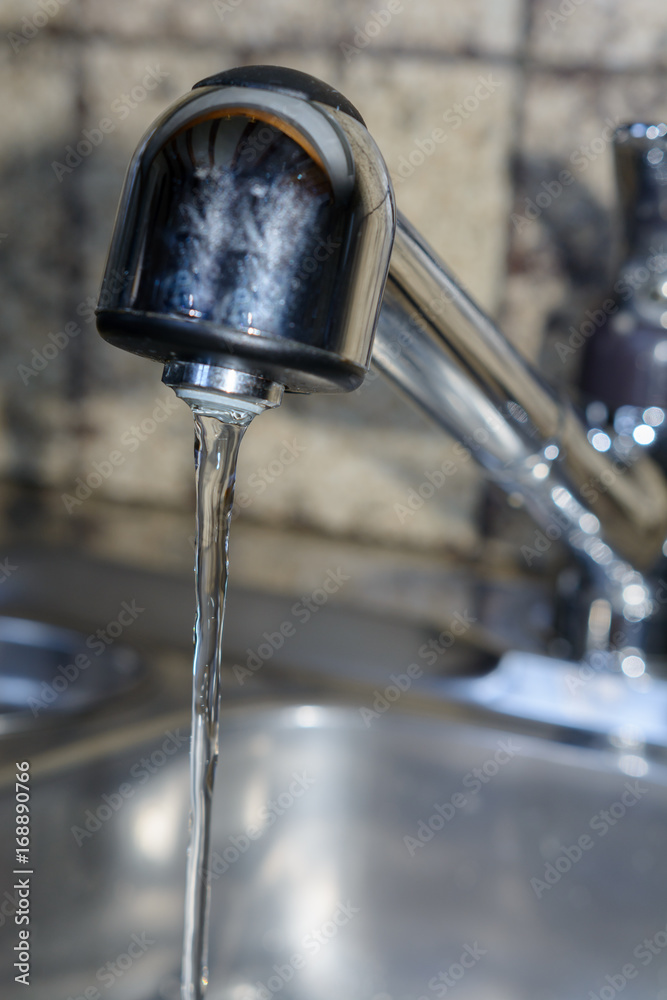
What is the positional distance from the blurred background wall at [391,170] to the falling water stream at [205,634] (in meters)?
0.42

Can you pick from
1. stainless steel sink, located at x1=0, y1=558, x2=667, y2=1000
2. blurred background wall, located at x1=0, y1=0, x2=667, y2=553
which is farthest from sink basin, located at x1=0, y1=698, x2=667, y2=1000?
blurred background wall, located at x1=0, y1=0, x2=667, y2=553

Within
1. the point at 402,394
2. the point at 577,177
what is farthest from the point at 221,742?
the point at 577,177

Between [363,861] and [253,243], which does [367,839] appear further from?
[253,243]

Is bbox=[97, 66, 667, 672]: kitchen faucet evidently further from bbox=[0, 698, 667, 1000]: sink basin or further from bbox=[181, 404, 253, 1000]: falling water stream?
bbox=[0, 698, 667, 1000]: sink basin

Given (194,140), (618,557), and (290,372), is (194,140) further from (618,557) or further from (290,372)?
(618,557)

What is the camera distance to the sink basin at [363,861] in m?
0.46

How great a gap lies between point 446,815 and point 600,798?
0.08m

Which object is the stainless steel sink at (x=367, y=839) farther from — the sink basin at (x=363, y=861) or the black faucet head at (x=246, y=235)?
the black faucet head at (x=246, y=235)

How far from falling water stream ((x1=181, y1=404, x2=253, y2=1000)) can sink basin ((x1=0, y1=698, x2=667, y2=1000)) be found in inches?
3.8

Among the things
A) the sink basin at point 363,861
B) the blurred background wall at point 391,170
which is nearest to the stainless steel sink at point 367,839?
the sink basin at point 363,861

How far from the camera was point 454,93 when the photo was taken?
0.69 metres

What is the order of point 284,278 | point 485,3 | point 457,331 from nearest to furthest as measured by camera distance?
point 284,278, point 457,331, point 485,3

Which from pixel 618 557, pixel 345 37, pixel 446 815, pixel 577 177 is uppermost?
pixel 345 37

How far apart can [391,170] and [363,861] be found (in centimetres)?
48
